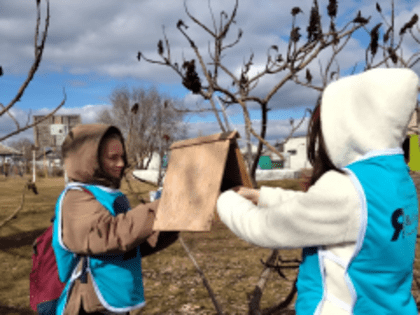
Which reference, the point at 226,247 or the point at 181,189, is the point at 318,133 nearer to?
the point at 181,189

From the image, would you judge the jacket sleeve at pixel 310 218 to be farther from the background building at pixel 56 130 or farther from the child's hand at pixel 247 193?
the background building at pixel 56 130

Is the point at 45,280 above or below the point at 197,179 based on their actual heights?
below

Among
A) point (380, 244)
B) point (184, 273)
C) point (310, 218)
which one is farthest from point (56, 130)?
point (184, 273)

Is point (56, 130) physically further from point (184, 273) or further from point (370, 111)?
point (184, 273)

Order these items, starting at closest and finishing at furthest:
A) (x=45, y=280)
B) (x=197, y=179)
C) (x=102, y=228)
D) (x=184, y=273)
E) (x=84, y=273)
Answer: (x=197, y=179)
(x=102, y=228)
(x=84, y=273)
(x=45, y=280)
(x=184, y=273)

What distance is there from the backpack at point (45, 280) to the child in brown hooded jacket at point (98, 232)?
0.06 m

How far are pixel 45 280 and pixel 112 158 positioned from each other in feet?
2.22

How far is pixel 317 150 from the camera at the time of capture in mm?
1287

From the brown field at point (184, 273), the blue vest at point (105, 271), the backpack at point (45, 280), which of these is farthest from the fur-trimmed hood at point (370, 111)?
the brown field at point (184, 273)

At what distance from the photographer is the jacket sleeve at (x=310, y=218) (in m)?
1.04

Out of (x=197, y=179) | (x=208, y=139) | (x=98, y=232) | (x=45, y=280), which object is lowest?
(x=45, y=280)

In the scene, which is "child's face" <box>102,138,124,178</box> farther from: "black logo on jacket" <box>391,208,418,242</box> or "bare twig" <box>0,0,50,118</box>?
"black logo on jacket" <box>391,208,418,242</box>

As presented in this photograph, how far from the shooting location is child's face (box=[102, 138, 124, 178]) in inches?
68.6

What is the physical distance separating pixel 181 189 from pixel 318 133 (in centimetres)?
55
